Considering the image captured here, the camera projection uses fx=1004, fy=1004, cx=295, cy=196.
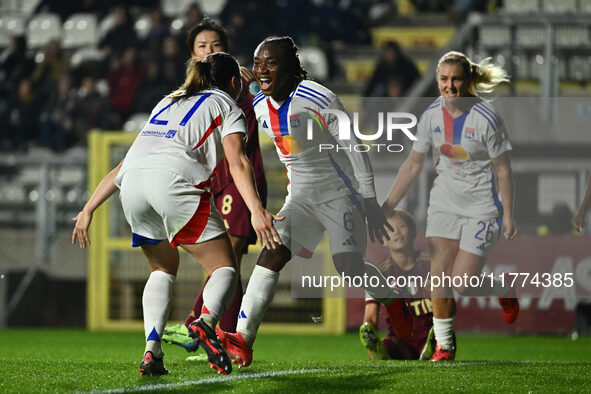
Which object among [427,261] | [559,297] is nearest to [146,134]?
[427,261]

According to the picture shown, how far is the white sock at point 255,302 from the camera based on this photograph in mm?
5340

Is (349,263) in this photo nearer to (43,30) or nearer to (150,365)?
(150,365)

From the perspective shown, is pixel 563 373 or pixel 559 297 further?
pixel 559 297

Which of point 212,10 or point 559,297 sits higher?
point 212,10

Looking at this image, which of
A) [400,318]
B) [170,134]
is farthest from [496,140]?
[170,134]

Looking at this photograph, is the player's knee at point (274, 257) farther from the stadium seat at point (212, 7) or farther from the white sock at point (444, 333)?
the stadium seat at point (212, 7)

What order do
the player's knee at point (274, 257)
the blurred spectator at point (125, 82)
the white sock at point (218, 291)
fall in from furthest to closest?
the blurred spectator at point (125, 82)
the player's knee at point (274, 257)
the white sock at point (218, 291)

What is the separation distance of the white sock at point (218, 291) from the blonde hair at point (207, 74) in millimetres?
907

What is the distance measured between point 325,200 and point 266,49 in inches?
35.5

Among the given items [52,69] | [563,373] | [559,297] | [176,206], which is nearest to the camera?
[176,206]

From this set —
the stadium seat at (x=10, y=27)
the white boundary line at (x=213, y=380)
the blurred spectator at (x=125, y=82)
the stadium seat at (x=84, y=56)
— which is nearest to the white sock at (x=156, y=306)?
the white boundary line at (x=213, y=380)

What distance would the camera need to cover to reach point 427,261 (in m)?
6.68

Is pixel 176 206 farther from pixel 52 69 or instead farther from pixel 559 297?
pixel 52 69

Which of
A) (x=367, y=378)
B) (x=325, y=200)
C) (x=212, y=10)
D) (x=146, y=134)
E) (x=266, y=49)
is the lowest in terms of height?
(x=367, y=378)
